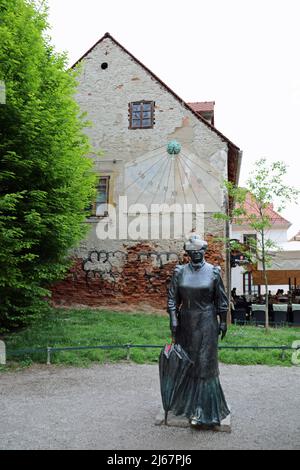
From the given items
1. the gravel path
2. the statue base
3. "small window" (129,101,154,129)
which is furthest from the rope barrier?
"small window" (129,101,154,129)

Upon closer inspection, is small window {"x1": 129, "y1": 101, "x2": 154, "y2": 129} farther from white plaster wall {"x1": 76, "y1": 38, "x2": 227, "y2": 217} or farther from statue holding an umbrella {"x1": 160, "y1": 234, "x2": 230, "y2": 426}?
statue holding an umbrella {"x1": 160, "y1": 234, "x2": 230, "y2": 426}

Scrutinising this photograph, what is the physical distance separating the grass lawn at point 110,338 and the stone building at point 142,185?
152 centimetres

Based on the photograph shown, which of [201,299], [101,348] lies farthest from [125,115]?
[201,299]

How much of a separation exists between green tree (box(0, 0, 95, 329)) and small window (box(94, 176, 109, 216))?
15.4 feet

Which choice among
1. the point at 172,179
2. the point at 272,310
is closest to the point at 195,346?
the point at 272,310

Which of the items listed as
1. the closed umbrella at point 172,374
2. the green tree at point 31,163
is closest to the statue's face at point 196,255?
the closed umbrella at point 172,374

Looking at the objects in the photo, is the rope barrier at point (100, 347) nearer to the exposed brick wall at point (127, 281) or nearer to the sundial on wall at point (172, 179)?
the exposed brick wall at point (127, 281)

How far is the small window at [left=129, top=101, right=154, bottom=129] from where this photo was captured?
52.0 ft

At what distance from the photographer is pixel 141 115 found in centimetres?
1592

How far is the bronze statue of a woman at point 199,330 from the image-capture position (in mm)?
5095

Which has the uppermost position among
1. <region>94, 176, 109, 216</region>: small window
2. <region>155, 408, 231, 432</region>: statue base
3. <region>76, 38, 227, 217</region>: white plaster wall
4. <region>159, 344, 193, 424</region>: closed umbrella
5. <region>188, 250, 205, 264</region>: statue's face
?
<region>76, 38, 227, 217</region>: white plaster wall

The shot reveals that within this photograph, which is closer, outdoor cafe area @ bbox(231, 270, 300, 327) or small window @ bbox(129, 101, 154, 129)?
outdoor cafe area @ bbox(231, 270, 300, 327)

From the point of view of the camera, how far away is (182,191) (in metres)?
15.4

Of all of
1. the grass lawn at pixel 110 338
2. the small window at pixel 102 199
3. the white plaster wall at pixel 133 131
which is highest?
the white plaster wall at pixel 133 131
